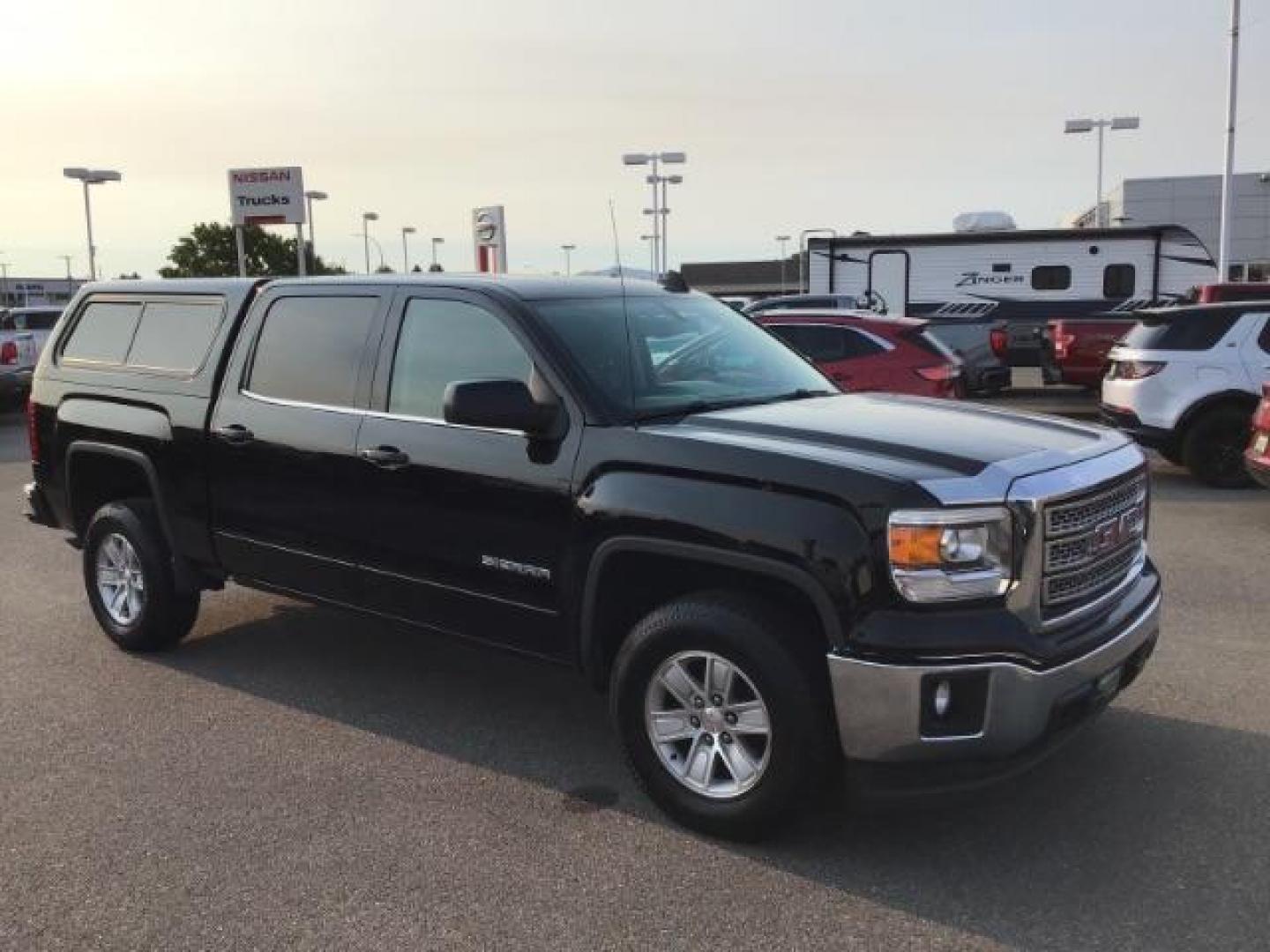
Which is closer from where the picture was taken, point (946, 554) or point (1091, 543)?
point (946, 554)

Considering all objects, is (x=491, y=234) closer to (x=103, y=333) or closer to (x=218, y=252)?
(x=103, y=333)

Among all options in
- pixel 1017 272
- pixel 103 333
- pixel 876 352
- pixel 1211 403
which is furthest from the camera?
pixel 1017 272

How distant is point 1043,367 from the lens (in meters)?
18.3

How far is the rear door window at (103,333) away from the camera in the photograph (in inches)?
231

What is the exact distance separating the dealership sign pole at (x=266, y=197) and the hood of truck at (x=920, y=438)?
25.3m

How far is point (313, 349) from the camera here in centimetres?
494

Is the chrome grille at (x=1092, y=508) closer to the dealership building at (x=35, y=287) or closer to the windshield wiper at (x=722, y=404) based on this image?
the windshield wiper at (x=722, y=404)

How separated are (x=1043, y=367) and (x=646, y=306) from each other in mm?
14917

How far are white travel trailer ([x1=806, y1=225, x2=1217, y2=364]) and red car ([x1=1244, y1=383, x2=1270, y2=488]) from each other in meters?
13.6

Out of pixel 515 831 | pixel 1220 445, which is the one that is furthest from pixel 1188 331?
pixel 515 831

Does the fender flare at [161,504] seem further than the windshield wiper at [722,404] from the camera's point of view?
Yes

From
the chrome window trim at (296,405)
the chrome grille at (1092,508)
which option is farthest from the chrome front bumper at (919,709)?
the chrome window trim at (296,405)

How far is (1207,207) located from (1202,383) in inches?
2157

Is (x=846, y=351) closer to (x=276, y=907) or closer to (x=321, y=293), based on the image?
(x=321, y=293)
